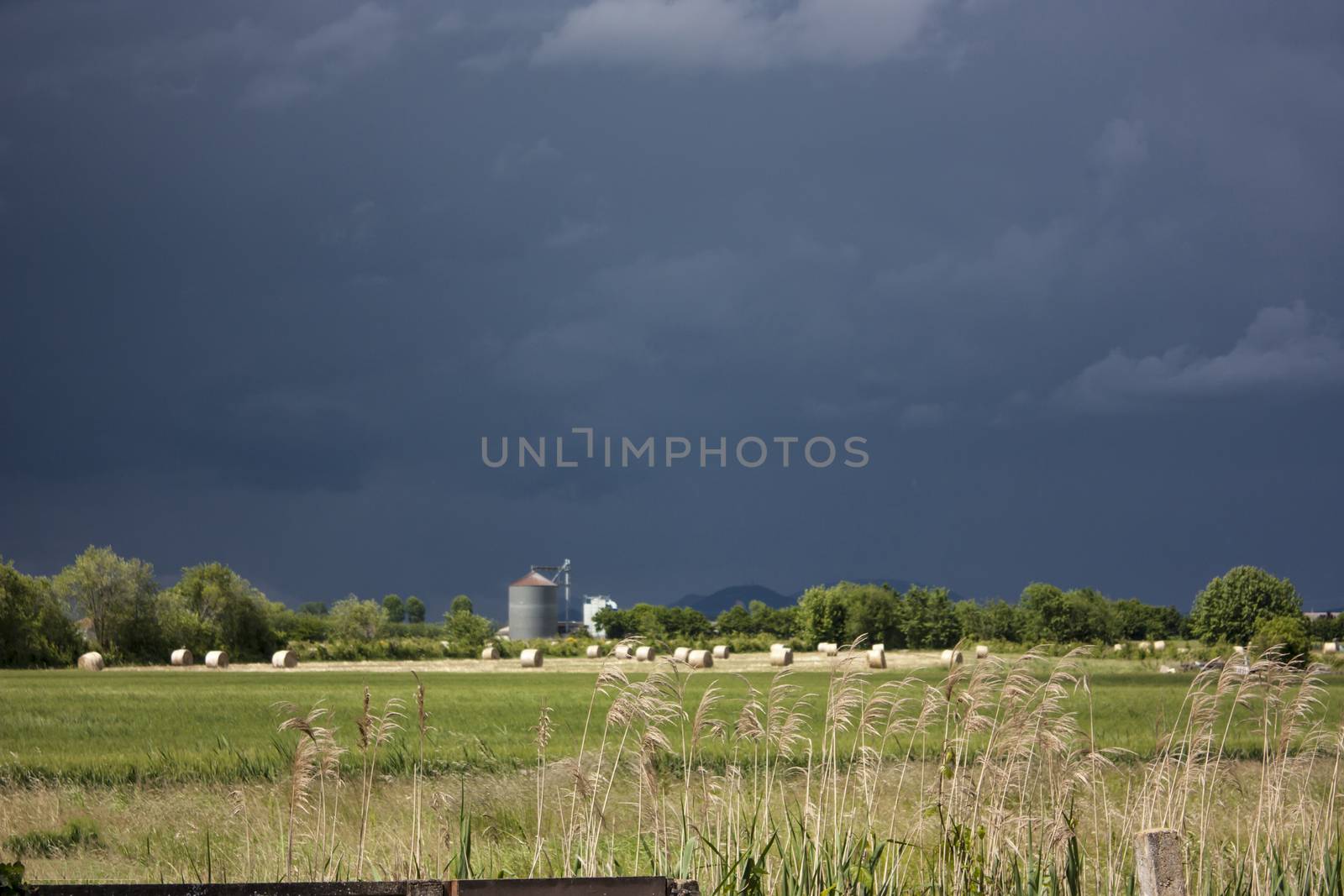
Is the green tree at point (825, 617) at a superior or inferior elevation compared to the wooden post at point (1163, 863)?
inferior

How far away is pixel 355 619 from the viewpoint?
313ft

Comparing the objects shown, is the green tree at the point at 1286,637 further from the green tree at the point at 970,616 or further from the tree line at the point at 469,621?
the green tree at the point at 970,616

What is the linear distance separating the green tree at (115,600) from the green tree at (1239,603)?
70209mm

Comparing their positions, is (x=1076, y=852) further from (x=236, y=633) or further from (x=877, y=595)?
(x=877, y=595)

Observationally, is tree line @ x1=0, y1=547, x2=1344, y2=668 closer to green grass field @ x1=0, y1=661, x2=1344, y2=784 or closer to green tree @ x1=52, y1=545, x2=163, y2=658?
green tree @ x1=52, y1=545, x2=163, y2=658

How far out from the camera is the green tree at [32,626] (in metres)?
59.2

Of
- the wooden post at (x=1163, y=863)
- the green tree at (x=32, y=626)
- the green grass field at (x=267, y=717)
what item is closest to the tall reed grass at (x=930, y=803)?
the green grass field at (x=267, y=717)

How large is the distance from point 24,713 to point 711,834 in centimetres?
2482

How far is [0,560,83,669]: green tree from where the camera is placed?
5916 cm

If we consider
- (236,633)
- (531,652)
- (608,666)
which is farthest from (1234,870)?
(236,633)

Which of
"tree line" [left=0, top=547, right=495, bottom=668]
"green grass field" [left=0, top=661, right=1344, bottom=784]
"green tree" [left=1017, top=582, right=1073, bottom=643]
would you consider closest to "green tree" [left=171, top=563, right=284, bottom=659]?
"tree line" [left=0, top=547, right=495, bottom=668]

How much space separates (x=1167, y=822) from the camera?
7.55 meters

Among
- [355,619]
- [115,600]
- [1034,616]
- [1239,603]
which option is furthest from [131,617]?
[1239,603]

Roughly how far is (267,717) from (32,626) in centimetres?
4126
